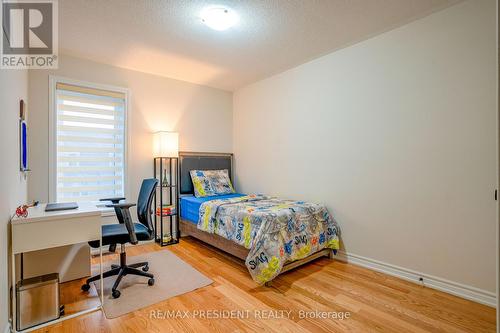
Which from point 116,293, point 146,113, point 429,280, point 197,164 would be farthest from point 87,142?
point 429,280

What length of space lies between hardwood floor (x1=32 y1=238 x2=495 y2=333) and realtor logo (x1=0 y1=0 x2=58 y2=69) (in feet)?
6.51

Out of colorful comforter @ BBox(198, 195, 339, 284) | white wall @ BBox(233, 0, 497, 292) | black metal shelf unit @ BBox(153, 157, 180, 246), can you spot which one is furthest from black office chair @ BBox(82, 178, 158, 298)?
white wall @ BBox(233, 0, 497, 292)

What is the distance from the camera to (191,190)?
4.09m

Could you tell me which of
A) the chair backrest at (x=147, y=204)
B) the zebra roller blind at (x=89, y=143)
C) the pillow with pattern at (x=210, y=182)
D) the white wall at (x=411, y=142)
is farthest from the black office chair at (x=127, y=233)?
the white wall at (x=411, y=142)

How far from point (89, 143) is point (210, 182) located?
174cm

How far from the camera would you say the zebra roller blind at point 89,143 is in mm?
3143

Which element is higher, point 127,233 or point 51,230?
point 51,230

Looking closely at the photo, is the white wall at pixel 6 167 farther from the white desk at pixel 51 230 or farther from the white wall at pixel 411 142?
the white wall at pixel 411 142

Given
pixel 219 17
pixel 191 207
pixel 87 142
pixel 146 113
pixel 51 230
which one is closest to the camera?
pixel 51 230

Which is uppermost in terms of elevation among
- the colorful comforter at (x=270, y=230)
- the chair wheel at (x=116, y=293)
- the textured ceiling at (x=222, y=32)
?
the textured ceiling at (x=222, y=32)

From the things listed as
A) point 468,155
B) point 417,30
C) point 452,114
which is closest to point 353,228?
point 468,155

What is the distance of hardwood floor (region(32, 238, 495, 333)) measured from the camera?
1.78 metres

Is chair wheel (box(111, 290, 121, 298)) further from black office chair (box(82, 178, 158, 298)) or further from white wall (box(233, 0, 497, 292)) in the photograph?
white wall (box(233, 0, 497, 292))

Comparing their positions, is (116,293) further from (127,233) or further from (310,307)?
(310,307)
